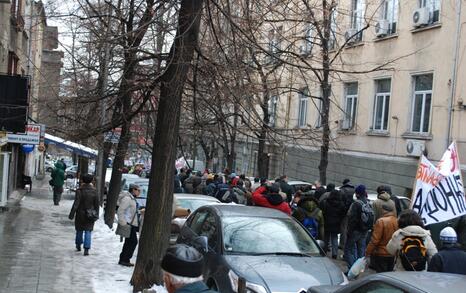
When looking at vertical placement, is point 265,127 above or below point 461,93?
below

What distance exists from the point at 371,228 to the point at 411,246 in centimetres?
418

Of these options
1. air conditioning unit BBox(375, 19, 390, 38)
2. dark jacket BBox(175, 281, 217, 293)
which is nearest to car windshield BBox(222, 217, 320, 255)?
dark jacket BBox(175, 281, 217, 293)

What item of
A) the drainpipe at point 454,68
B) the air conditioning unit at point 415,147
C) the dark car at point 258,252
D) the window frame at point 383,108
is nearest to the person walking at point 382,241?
the dark car at point 258,252

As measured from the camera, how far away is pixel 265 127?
10.2m

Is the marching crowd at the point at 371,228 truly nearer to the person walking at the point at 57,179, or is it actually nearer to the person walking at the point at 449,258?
the person walking at the point at 449,258

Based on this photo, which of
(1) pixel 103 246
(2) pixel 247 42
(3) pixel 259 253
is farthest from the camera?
(1) pixel 103 246

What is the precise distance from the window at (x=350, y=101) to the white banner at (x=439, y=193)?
15.9 meters

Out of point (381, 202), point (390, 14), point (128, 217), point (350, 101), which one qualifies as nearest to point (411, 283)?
point (381, 202)

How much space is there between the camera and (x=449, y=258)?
6383 mm

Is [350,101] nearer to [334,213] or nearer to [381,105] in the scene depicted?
[381,105]

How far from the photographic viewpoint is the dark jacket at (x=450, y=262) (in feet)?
20.7

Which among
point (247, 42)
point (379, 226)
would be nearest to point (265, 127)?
point (247, 42)

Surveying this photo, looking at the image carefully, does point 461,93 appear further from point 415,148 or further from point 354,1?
point 354,1

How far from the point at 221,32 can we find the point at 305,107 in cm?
2155
